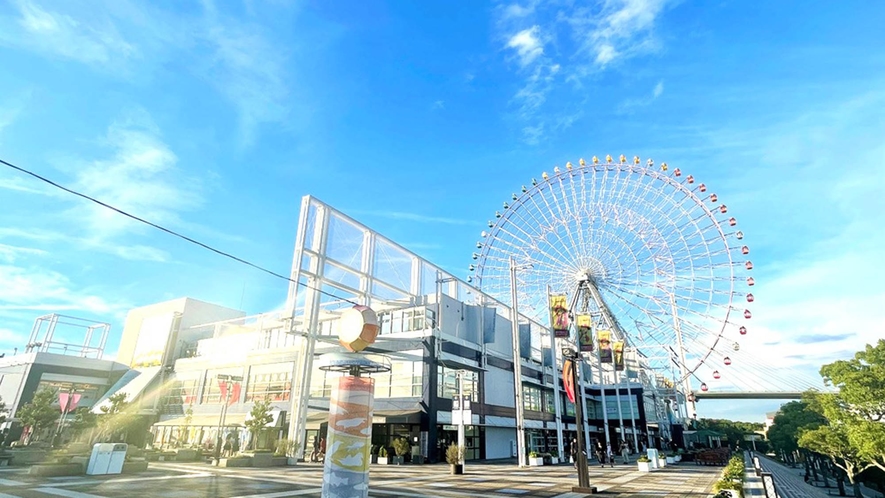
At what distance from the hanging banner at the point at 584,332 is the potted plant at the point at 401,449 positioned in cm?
1783

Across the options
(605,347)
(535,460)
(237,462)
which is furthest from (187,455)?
(605,347)

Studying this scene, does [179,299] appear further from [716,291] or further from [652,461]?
[716,291]

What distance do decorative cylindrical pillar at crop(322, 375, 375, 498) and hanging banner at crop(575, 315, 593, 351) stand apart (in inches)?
1322

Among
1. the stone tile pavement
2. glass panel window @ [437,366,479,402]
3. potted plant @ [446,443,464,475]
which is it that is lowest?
the stone tile pavement

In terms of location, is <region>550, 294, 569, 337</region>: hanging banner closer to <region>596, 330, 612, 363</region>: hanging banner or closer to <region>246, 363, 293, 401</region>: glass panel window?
<region>596, 330, 612, 363</region>: hanging banner

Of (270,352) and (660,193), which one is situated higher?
(660,193)

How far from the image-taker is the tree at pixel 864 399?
30516 millimetres

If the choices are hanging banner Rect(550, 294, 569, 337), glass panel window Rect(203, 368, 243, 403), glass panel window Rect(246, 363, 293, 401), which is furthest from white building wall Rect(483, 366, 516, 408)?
glass panel window Rect(203, 368, 243, 403)

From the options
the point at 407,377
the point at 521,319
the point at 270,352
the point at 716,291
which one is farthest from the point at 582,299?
the point at 270,352

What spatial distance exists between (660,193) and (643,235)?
15.2 ft

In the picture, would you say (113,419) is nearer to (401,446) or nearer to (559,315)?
(401,446)

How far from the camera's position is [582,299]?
54281 millimetres

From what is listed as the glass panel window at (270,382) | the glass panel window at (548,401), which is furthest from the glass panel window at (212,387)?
the glass panel window at (548,401)

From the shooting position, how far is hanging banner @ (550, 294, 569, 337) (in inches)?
1502
